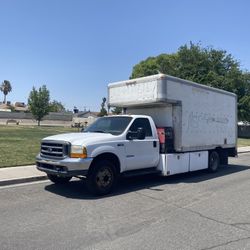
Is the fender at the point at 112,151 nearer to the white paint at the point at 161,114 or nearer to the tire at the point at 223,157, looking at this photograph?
the white paint at the point at 161,114

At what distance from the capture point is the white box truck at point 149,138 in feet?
28.9

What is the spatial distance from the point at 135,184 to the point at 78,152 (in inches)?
104

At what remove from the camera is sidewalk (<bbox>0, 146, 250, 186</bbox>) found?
10219mm

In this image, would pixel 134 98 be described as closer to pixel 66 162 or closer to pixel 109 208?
pixel 66 162

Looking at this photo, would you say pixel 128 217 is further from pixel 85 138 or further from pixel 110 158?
pixel 85 138

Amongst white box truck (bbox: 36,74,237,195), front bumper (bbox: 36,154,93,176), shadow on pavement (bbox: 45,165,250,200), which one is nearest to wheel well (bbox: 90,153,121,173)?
white box truck (bbox: 36,74,237,195)

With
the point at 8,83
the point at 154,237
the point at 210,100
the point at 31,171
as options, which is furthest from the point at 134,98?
the point at 8,83

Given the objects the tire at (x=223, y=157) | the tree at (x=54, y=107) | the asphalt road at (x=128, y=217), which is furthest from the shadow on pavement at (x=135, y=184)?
the tree at (x=54, y=107)

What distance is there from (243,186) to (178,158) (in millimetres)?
2046

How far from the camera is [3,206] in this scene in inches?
303

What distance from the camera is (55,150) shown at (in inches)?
356

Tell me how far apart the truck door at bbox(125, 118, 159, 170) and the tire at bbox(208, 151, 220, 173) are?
332cm

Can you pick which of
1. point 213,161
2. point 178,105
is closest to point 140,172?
point 178,105

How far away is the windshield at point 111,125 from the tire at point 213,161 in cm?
438
